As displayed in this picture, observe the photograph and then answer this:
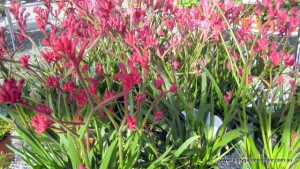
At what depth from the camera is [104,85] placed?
1.52 m

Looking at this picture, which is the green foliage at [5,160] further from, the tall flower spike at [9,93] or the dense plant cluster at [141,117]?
the tall flower spike at [9,93]

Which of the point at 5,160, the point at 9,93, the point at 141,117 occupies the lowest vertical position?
the point at 5,160

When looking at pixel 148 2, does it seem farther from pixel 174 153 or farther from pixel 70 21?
pixel 174 153

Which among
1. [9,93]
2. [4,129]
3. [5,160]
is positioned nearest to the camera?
[9,93]

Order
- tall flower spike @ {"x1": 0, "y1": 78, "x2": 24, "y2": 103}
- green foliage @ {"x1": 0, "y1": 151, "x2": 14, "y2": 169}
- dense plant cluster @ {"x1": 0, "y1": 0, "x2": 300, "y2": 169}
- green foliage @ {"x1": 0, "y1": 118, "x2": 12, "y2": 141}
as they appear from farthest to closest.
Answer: green foliage @ {"x1": 0, "y1": 118, "x2": 12, "y2": 141}
green foliage @ {"x1": 0, "y1": 151, "x2": 14, "y2": 169}
dense plant cluster @ {"x1": 0, "y1": 0, "x2": 300, "y2": 169}
tall flower spike @ {"x1": 0, "y1": 78, "x2": 24, "y2": 103}

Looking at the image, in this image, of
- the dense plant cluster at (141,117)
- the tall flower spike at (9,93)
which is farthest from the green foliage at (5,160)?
the tall flower spike at (9,93)

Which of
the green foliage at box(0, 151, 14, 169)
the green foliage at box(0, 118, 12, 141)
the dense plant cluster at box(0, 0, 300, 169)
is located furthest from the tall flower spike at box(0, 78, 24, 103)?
the green foliage at box(0, 118, 12, 141)

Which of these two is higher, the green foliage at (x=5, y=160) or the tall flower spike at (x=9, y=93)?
the tall flower spike at (x=9, y=93)

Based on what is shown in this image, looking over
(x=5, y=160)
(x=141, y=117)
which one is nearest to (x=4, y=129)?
(x=5, y=160)

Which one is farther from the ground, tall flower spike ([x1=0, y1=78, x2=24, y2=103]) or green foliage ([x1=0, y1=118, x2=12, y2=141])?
tall flower spike ([x1=0, y1=78, x2=24, y2=103])

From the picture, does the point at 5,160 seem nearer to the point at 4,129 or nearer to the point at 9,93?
the point at 4,129

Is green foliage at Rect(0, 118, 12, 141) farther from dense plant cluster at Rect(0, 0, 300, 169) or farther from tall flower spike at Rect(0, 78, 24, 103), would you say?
tall flower spike at Rect(0, 78, 24, 103)

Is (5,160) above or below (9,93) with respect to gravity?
below

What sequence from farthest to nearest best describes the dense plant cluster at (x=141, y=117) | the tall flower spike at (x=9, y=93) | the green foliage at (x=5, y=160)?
Answer: 1. the green foliage at (x=5, y=160)
2. the dense plant cluster at (x=141, y=117)
3. the tall flower spike at (x=9, y=93)
